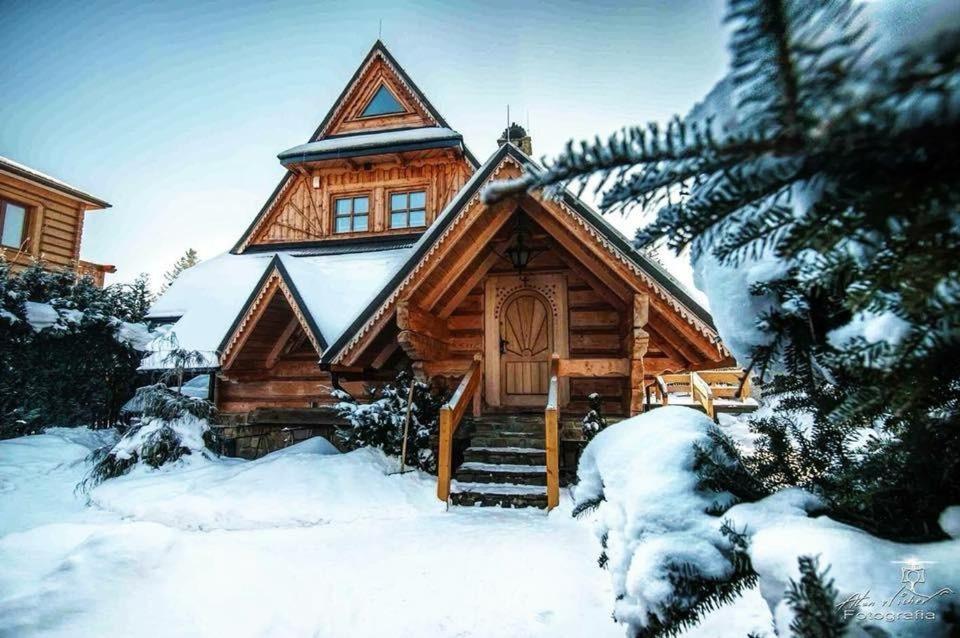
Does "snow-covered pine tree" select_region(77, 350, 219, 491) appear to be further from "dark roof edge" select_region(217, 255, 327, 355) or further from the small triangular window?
the small triangular window

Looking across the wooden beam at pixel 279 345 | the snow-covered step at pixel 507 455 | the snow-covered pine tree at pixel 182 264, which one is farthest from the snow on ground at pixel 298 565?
the snow-covered pine tree at pixel 182 264

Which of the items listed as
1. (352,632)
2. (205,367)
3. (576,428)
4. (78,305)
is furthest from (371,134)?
(352,632)

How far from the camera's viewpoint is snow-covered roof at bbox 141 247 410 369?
8422 millimetres

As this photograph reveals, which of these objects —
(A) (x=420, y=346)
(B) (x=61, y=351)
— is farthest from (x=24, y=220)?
(A) (x=420, y=346)

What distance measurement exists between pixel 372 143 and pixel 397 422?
8.75m

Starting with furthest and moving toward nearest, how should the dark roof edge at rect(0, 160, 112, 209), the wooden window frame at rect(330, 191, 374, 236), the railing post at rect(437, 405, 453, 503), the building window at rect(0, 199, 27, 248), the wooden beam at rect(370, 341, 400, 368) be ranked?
the building window at rect(0, 199, 27, 248), the dark roof edge at rect(0, 160, 112, 209), the wooden window frame at rect(330, 191, 374, 236), the wooden beam at rect(370, 341, 400, 368), the railing post at rect(437, 405, 453, 503)

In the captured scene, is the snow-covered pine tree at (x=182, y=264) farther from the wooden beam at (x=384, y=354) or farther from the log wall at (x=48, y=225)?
the wooden beam at (x=384, y=354)

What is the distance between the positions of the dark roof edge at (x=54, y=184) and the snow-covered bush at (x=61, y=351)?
20.4 feet

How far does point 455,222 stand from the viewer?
6.84 meters

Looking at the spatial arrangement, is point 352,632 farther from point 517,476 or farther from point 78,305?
point 78,305

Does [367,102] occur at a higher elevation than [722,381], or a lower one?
higher

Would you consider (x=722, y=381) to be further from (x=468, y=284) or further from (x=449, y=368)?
(x=449, y=368)
